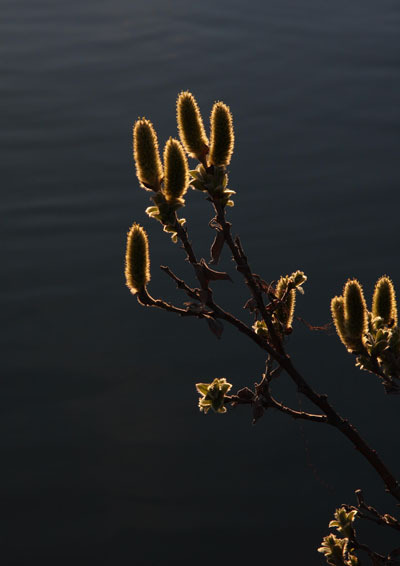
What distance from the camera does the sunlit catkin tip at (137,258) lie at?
1390mm

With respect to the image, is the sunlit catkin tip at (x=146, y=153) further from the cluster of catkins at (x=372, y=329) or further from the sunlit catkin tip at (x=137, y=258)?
the cluster of catkins at (x=372, y=329)

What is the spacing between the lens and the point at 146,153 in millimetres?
1442

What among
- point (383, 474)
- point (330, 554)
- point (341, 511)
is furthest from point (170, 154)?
point (330, 554)

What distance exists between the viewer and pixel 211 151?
1.48m

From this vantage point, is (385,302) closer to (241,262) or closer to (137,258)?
(241,262)

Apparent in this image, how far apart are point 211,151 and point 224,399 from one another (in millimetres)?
441

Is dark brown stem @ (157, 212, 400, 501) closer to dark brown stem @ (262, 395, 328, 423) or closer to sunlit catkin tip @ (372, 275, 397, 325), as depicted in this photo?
dark brown stem @ (262, 395, 328, 423)

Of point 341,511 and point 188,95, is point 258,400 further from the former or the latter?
point 188,95

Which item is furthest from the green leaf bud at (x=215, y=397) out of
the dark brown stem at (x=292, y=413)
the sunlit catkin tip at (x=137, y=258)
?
the sunlit catkin tip at (x=137, y=258)

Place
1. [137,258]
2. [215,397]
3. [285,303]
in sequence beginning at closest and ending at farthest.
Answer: [137,258] → [215,397] → [285,303]

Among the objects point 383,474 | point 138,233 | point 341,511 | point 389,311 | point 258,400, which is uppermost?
point 138,233

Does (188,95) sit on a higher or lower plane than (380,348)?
higher

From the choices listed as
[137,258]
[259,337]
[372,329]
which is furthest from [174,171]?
[372,329]

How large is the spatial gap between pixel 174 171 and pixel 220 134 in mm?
102
